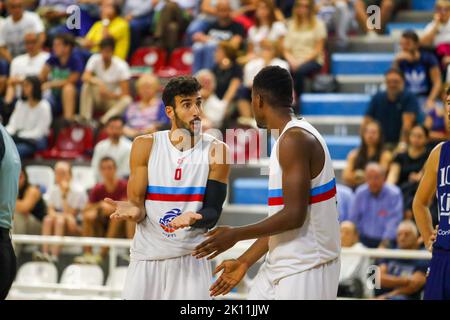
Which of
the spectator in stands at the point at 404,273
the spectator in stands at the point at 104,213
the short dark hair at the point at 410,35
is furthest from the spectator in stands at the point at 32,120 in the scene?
the spectator in stands at the point at 404,273

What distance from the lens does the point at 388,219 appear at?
1002 centimetres

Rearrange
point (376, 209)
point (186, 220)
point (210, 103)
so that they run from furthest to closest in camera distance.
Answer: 1. point (210, 103)
2. point (376, 209)
3. point (186, 220)

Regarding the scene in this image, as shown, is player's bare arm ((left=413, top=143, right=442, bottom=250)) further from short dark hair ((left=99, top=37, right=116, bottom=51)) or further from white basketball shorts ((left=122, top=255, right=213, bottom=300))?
short dark hair ((left=99, top=37, right=116, bottom=51))

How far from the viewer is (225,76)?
12547mm

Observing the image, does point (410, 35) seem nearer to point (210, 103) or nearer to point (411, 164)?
point (411, 164)

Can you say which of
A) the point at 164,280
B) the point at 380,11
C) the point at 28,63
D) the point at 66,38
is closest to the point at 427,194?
the point at 164,280

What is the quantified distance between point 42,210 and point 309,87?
3684 millimetres

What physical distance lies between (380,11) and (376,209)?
411cm

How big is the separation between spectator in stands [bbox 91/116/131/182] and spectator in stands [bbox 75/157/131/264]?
0.36m

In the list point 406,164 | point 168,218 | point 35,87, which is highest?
point 35,87

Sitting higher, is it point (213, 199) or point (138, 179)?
point (138, 179)

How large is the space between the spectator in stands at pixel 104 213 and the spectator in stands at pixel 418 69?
136 inches

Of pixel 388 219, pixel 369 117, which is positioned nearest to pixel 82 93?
pixel 369 117

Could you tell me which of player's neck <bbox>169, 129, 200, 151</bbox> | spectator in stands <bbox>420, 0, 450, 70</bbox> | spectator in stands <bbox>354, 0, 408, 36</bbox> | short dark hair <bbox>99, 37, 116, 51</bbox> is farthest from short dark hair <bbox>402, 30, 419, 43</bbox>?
player's neck <bbox>169, 129, 200, 151</bbox>
